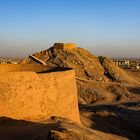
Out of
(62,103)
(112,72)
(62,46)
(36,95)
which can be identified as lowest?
(62,103)

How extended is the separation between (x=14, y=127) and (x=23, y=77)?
1.70 meters

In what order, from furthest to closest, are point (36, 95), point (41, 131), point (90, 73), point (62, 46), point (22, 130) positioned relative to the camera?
point (62, 46) → point (90, 73) → point (36, 95) → point (22, 130) → point (41, 131)

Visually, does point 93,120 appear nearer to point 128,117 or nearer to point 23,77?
point 128,117

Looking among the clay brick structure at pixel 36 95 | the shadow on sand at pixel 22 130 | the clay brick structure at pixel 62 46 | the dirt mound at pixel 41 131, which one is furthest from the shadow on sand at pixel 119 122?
the clay brick structure at pixel 62 46

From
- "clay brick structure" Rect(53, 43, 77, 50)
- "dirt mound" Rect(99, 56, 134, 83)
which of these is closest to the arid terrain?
"dirt mound" Rect(99, 56, 134, 83)

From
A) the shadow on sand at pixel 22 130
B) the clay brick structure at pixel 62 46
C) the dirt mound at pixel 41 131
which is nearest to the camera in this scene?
the dirt mound at pixel 41 131

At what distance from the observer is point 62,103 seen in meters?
13.0

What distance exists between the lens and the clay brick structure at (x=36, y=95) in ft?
36.1

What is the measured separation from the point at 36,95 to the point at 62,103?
1.43 m

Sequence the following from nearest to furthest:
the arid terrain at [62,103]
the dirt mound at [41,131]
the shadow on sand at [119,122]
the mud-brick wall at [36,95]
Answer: the dirt mound at [41,131] → the arid terrain at [62,103] → the mud-brick wall at [36,95] → the shadow on sand at [119,122]

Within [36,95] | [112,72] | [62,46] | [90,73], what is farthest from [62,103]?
[112,72]

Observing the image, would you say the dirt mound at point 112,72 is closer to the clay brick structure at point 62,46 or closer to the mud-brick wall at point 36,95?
the clay brick structure at point 62,46

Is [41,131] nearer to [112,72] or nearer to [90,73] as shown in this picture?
[90,73]

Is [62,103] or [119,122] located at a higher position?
[62,103]
